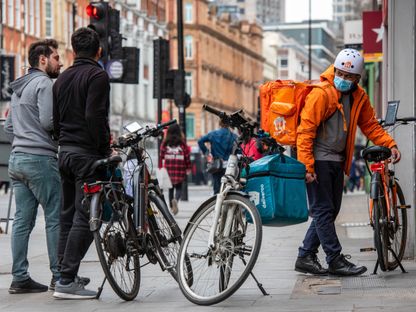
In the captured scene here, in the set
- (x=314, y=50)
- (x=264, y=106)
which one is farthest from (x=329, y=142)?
(x=314, y=50)

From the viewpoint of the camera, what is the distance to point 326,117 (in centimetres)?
1013

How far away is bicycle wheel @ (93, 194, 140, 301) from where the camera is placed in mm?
8805

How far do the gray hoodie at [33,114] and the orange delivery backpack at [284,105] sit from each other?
1672mm

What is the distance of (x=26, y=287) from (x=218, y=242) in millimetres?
2002

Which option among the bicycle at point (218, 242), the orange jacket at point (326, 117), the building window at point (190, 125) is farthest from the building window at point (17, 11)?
the bicycle at point (218, 242)

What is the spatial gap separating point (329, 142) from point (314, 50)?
602 feet

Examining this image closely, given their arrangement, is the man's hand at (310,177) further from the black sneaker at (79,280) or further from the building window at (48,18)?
the building window at (48,18)

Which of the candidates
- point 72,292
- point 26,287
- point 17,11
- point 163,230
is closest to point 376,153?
point 163,230

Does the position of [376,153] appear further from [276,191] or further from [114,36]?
[114,36]

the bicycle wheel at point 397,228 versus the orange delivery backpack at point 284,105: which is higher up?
the orange delivery backpack at point 284,105

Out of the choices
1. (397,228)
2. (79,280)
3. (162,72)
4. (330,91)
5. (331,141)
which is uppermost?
(162,72)

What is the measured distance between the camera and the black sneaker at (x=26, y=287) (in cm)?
969

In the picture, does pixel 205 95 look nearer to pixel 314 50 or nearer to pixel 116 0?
pixel 116 0

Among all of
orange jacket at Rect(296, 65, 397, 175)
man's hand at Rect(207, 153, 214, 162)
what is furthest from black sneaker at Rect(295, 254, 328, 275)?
man's hand at Rect(207, 153, 214, 162)
